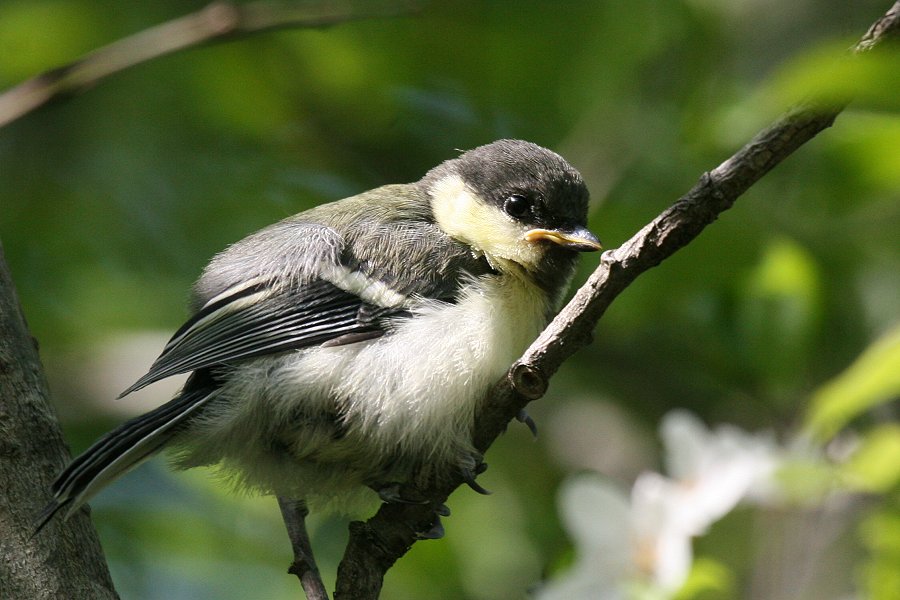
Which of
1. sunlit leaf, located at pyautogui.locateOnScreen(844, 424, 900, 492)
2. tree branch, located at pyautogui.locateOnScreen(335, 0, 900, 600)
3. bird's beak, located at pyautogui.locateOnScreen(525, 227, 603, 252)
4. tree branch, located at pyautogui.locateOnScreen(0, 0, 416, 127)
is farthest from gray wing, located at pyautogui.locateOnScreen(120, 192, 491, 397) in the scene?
sunlit leaf, located at pyautogui.locateOnScreen(844, 424, 900, 492)

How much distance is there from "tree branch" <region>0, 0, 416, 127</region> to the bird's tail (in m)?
0.90

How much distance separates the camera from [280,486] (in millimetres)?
2639

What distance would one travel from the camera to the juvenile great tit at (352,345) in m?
2.46

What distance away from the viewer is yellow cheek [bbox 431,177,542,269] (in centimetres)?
287

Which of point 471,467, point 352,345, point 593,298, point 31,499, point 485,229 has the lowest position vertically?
point 31,499

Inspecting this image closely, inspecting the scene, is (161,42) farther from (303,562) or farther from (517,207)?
(303,562)

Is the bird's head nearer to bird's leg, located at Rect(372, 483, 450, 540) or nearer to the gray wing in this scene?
the gray wing

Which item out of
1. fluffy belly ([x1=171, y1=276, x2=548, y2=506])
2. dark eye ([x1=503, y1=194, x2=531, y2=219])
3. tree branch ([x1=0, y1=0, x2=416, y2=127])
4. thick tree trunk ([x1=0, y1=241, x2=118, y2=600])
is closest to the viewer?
thick tree trunk ([x1=0, y1=241, x2=118, y2=600])

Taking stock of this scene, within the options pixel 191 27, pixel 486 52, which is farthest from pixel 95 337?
pixel 486 52

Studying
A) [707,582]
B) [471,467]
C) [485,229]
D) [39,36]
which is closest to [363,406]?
[471,467]

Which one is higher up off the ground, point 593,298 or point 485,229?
point 485,229

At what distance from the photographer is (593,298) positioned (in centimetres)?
191

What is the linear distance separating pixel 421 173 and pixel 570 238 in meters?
1.43

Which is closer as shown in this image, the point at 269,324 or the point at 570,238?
the point at 269,324
